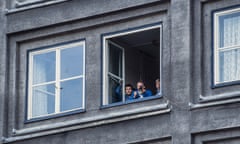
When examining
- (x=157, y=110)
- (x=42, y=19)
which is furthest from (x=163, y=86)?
(x=42, y=19)

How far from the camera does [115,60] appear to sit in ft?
165

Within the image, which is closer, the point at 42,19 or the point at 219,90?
the point at 219,90

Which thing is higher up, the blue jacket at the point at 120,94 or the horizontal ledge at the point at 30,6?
the horizontal ledge at the point at 30,6

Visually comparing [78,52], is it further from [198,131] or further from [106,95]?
[198,131]

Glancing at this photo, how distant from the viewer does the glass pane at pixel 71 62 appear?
50156 millimetres

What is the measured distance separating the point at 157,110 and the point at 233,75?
288cm

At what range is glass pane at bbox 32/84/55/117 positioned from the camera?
1994 inches

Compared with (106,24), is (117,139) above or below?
below

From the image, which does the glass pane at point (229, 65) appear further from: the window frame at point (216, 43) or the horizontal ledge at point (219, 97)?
the horizontal ledge at point (219, 97)

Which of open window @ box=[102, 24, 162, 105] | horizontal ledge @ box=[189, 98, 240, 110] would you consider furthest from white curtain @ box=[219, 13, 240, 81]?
open window @ box=[102, 24, 162, 105]

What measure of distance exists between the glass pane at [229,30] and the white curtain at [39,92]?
24.3ft

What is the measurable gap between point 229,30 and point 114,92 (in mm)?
5051

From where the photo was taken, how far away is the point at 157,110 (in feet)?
155

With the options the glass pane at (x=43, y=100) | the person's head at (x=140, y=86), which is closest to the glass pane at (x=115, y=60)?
the person's head at (x=140, y=86)
